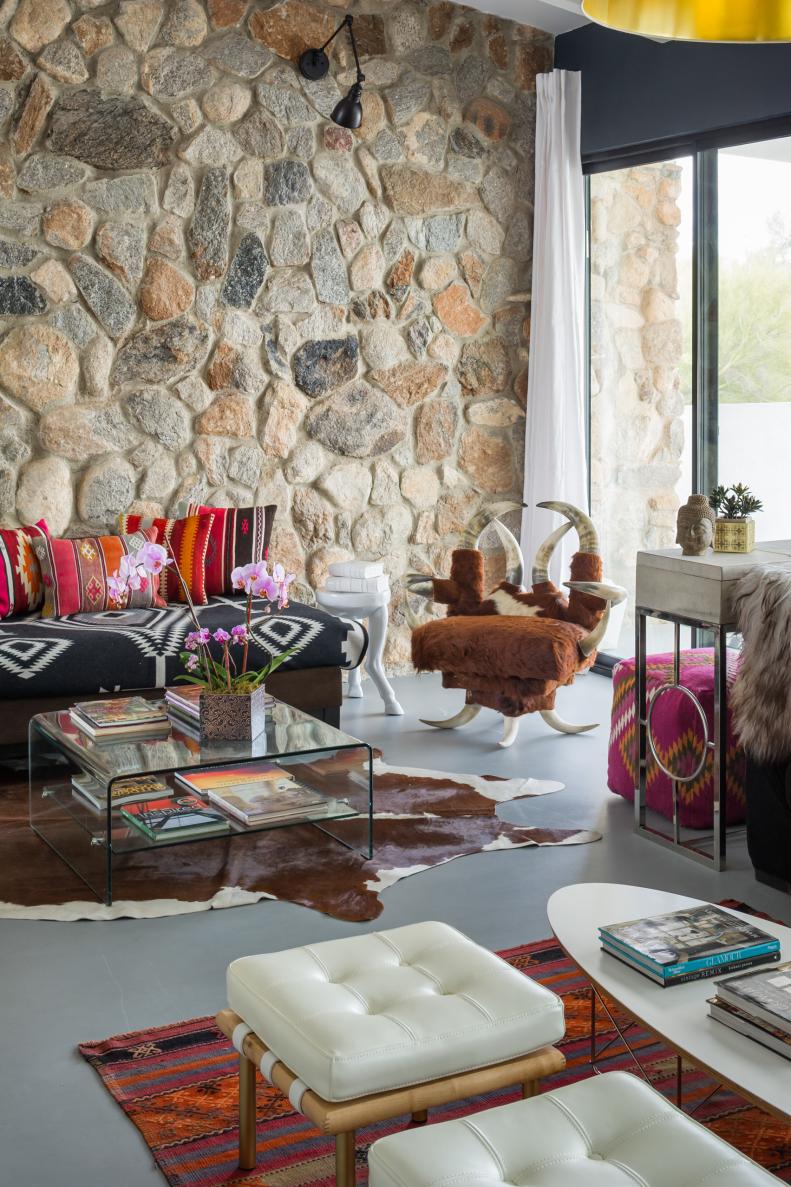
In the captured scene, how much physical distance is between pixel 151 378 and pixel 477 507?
168 cm

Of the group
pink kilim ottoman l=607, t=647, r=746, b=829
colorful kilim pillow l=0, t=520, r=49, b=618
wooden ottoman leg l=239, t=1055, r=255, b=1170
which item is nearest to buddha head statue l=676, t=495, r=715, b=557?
pink kilim ottoman l=607, t=647, r=746, b=829

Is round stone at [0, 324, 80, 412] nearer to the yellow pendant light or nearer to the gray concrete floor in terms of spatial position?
the gray concrete floor

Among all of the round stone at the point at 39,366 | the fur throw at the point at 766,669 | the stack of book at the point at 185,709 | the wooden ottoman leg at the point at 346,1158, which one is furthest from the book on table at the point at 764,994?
the round stone at the point at 39,366

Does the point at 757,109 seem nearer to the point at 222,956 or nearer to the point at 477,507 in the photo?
the point at 477,507

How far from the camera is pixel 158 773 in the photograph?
3037 millimetres

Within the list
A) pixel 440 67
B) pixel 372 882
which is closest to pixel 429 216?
pixel 440 67

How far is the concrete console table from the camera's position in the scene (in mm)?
3285

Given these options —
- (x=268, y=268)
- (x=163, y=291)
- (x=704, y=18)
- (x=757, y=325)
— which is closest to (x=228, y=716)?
(x=704, y=18)

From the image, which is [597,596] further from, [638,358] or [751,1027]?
Result: [751,1027]

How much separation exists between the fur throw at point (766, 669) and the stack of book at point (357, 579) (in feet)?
6.79

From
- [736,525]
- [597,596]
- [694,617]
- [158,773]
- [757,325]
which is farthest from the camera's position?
[757,325]

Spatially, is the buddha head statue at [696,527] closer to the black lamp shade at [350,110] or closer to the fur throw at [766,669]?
the fur throw at [766,669]

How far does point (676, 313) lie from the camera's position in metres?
5.22

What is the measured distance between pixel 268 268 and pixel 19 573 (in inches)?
66.9
